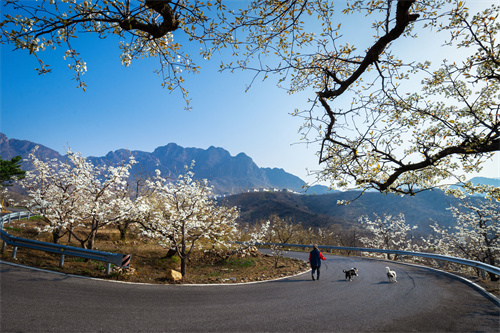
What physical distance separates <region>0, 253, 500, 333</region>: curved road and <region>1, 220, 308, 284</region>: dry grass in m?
1.13

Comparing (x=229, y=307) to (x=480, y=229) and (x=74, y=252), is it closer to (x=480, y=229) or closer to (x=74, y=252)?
(x=74, y=252)

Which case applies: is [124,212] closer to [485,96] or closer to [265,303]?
[265,303]

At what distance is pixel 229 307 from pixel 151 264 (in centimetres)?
1005

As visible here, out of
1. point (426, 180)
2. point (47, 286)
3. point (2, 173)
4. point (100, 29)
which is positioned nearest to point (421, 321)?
point (426, 180)

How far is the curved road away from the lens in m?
5.18

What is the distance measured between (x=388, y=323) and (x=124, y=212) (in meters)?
13.0

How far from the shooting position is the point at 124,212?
12.4 m

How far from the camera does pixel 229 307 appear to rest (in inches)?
265

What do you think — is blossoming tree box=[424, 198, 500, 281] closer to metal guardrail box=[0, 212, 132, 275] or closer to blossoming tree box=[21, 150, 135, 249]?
metal guardrail box=[0, 212, 132, 275]

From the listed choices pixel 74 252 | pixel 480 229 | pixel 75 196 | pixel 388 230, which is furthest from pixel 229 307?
pixel 388 230

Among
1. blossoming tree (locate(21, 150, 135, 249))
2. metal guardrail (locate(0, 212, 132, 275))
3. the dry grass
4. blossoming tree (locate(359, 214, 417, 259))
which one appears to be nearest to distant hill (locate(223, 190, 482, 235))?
blossoming tree (locate(359, 214, 417, 259))

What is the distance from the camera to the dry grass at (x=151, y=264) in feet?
31.1

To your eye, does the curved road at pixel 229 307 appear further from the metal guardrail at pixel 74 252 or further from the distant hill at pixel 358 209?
the distant hill at pixel 358 209

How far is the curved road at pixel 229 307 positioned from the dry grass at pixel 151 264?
44.6 inches
